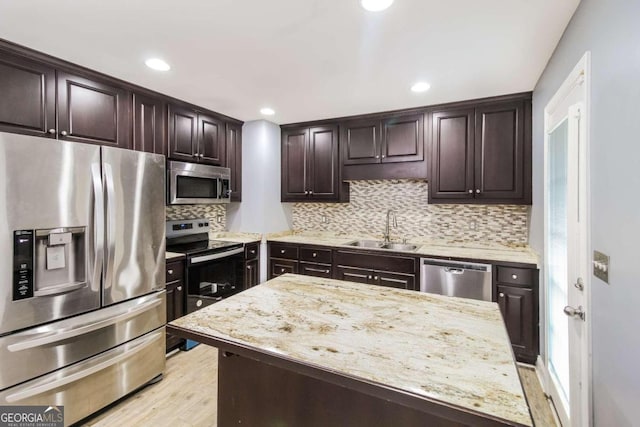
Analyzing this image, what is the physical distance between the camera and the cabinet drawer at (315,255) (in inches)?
136

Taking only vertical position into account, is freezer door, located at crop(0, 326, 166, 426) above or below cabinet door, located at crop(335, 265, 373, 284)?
below

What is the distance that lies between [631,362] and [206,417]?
223 cm

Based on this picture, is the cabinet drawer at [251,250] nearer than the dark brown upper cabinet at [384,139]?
No

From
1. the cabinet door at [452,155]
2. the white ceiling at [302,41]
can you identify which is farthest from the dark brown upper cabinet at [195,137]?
the cabinet door at [452,155]

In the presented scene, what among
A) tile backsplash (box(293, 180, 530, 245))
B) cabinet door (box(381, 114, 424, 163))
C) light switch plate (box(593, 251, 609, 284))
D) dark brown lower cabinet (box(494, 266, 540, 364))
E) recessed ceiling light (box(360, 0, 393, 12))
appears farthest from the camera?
cabinet door (box(381, 114, 424, 163))

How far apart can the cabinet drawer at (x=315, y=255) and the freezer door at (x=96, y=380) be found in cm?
170

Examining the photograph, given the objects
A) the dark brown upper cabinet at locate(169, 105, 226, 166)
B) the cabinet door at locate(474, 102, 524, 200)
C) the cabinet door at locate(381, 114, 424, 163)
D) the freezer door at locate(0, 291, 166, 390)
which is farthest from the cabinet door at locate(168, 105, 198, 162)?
the cabinet door at locate(474, 102, 524, 200)

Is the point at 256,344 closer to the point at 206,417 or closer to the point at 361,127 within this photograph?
the point at 206,417

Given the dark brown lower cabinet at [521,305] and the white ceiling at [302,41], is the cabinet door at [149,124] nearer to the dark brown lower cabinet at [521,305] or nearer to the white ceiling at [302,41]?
the white ceiling at [302,41]

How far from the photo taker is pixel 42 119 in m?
2.06

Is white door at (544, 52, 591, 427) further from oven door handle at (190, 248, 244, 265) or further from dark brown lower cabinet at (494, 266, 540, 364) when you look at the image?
oven door handle at (190, 248, 244, 265)

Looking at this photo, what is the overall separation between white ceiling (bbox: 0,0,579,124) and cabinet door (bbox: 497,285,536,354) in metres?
1.82

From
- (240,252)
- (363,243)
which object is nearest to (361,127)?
(363,243)

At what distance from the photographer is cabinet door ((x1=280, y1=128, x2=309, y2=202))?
3910mm
